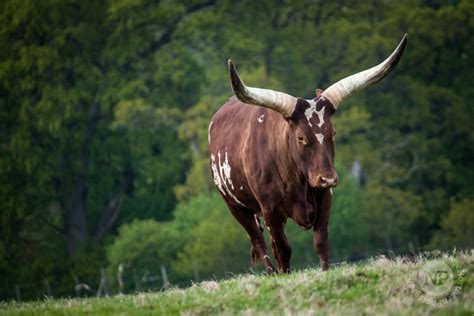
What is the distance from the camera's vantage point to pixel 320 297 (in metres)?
9.39

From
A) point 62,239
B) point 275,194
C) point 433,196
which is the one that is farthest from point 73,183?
point 275,194

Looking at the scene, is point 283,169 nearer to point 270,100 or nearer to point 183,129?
point 270,100

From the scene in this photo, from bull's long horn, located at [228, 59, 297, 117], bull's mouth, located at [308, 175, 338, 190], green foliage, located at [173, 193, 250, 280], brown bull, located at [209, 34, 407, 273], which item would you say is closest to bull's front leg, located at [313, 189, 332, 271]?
brown bull, located at [209, 34, 407, 273]

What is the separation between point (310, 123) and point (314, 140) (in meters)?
0.20

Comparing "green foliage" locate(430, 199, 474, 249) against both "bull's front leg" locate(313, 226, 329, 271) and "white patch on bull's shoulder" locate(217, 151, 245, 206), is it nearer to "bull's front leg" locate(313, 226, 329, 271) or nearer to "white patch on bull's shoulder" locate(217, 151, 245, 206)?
"white patch on bull's shoulder" locate(217, 151, 245, 206)

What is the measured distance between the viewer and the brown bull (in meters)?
11.3

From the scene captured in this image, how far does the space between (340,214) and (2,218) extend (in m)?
15.0

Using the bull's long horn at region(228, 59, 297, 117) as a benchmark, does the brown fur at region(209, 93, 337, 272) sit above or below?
below

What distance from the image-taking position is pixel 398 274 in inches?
385

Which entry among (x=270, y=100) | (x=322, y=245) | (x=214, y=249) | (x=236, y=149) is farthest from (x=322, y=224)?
(x=214, y=249)

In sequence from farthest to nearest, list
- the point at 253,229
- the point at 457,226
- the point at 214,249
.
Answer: the point at 457,226 < the point at 214,249 < the point at 253,229

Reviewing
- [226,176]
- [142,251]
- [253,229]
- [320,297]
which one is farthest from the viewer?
[142,251]

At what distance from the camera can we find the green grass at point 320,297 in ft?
29.1

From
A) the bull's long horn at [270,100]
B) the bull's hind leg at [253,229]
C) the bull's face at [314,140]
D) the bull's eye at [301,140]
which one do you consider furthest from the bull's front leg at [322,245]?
the bull's hind leg at [253,229]
